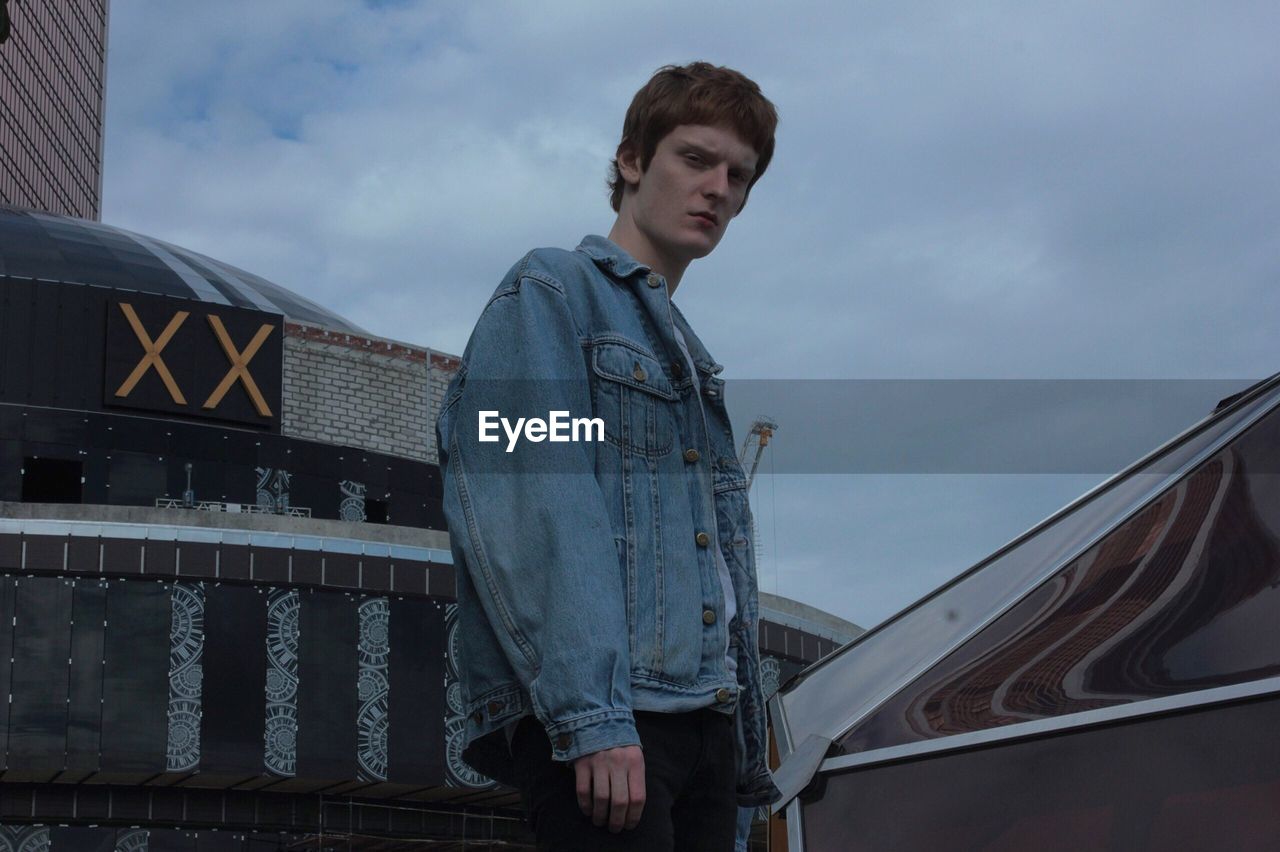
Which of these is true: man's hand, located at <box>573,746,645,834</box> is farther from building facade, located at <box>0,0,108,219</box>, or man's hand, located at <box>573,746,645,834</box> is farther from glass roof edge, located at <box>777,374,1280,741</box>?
building facade, located at <box>0,0,108,219</box>

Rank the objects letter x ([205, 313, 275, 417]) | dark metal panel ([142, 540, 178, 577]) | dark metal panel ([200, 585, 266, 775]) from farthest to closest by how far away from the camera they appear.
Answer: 1. letter x ([205, 313, 275, 417])
2. dark metal panel ([142, 540, 178, 577])
3. dark metal panel ([200, 585, 266, 775])

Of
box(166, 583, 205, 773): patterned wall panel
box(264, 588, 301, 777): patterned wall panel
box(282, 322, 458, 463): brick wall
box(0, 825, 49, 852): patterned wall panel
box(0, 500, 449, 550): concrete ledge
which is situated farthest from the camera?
box(282, 322, 458, 463): brick wall

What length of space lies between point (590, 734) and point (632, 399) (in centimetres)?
70

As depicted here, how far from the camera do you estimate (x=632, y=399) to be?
2.87 meters

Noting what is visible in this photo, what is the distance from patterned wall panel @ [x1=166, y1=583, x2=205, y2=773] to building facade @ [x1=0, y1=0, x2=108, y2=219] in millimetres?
66844

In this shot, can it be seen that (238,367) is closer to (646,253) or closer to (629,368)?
(646,253)

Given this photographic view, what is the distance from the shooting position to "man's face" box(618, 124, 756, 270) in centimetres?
302

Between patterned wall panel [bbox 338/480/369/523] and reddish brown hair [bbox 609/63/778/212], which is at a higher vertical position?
patterned wall panel [bbox 338/480/369/523]

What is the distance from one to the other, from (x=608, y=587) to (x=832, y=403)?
121 inches

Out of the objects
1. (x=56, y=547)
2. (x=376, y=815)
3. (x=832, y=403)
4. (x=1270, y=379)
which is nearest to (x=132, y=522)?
(x=56, y=547)

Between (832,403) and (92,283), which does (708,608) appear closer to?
(832,403)

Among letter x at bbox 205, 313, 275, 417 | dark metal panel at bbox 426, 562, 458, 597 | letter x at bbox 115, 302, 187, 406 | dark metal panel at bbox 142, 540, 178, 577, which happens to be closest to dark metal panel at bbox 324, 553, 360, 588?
dark metal panel at bbox 426, 562, 458, 597

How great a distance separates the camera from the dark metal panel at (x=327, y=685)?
27703 mm

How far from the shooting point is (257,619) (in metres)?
28.2
